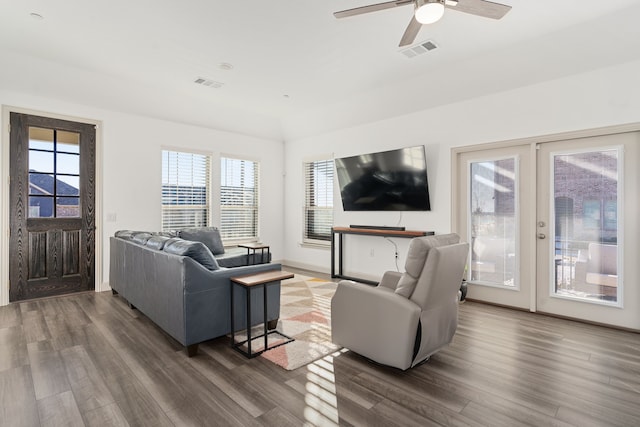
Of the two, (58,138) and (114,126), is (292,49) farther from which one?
(58,138)

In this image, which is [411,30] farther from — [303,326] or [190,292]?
[303,326]

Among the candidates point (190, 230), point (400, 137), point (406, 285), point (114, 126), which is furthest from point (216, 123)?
point (406, 285)

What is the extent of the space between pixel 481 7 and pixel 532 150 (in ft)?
7.49

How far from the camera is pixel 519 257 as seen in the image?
4152 millimetres

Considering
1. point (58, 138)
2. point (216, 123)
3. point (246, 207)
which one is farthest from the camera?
point (246, 207)

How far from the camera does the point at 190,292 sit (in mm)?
2691

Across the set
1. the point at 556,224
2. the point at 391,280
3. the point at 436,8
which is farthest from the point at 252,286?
the point at 556,224

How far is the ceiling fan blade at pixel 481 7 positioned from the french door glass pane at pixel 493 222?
229cm

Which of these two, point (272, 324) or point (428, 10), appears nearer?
point (428, 10)

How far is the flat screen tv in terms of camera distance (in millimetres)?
4902

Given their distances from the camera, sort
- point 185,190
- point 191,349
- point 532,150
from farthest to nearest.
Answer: point 185,190 → point 532,150 → point 191,349

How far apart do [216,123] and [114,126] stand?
1.66 metres

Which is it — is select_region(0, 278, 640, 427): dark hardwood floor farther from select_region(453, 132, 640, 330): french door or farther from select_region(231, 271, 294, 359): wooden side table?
select_region(453, 132, 640, 330): french door

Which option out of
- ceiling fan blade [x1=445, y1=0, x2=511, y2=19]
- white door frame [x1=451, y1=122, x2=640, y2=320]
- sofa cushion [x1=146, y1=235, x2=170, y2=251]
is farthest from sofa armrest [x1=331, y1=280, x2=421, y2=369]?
white door frame [x1=451, y1=122, x2=640, y2=320]
